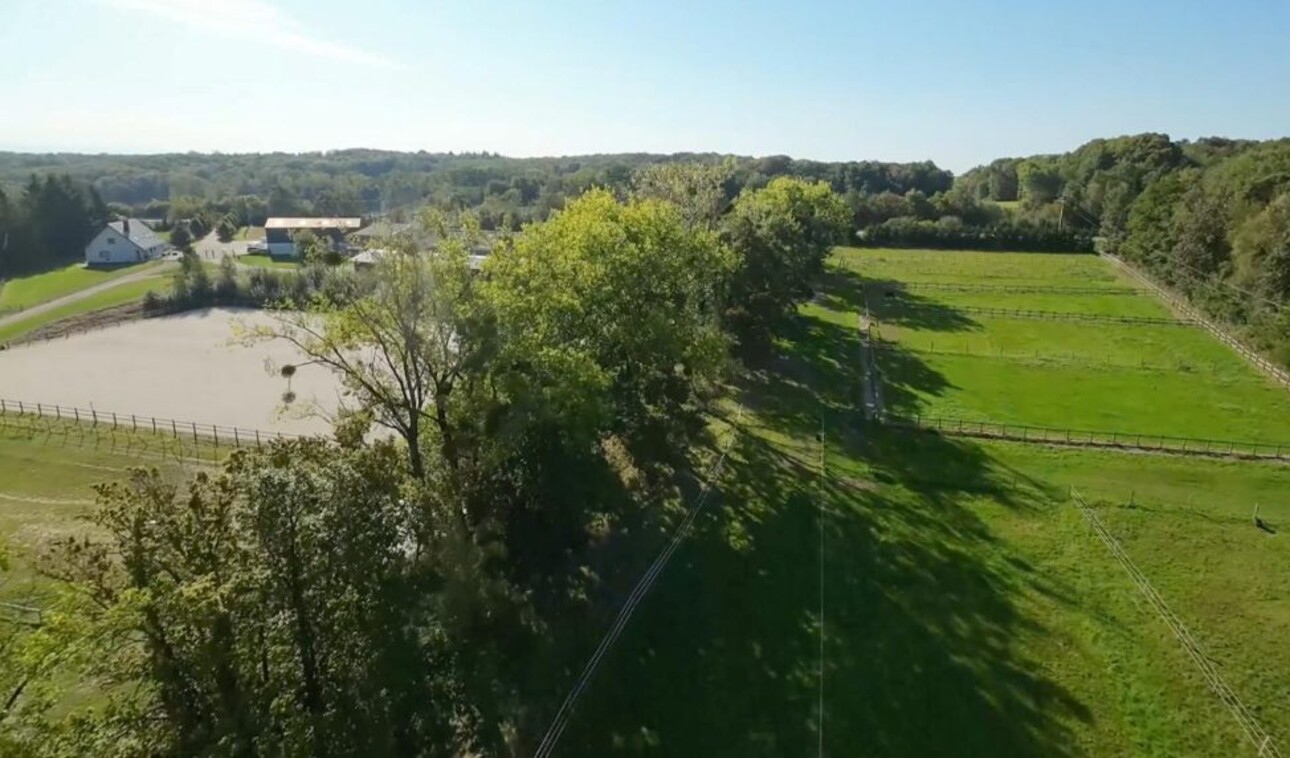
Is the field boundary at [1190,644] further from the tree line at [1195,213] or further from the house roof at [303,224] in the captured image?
the house roof at [303,224]

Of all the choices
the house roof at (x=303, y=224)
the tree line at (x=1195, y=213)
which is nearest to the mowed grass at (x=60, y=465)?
the house roof at (x=303, y=224)

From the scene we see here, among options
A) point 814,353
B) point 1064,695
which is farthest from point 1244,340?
point 1064,695

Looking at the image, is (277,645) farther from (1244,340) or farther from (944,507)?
(1244,340)

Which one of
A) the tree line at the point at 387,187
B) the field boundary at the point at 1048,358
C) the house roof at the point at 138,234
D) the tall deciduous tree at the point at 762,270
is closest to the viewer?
the tall deciduous tree at the point at 762,270

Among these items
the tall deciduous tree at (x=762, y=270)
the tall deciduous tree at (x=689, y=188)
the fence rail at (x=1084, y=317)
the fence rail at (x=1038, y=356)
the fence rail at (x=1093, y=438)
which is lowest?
the fence rail at (x=1093, y=438)

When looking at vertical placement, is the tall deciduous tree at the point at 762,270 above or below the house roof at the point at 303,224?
above

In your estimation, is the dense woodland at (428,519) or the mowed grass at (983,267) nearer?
the dense woodland at (428,519)

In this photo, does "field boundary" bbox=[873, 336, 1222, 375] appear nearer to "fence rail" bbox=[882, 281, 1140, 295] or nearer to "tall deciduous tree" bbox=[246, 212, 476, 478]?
"fence rail" bbox=[882, 281, 1140, 295]
